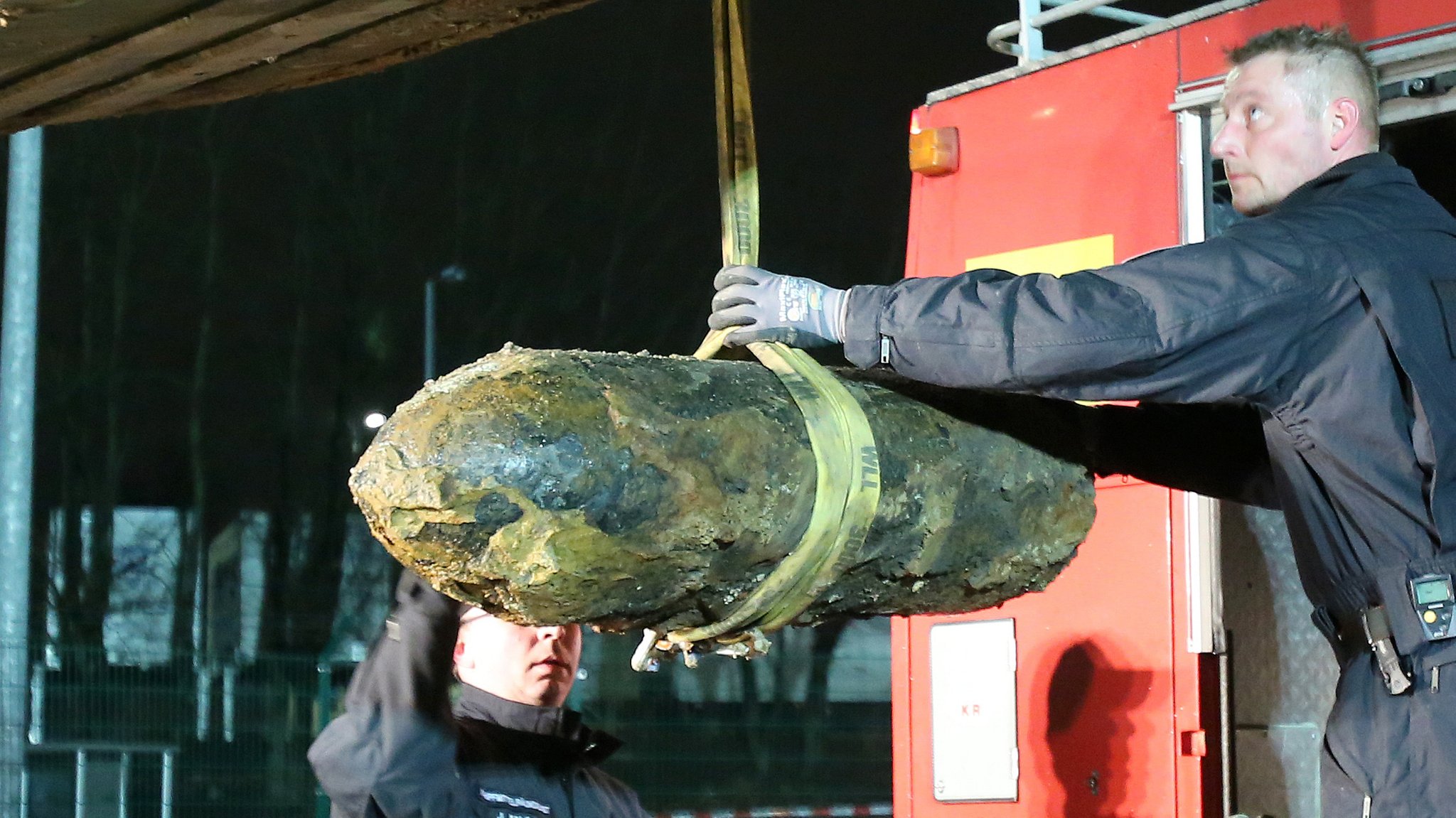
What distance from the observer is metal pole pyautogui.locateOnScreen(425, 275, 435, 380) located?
743 inches

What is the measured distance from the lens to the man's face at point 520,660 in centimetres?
344

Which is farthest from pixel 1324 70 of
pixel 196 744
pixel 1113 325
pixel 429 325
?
pixel 429 325

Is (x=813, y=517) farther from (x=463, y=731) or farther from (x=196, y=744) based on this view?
(x=196, y=744)

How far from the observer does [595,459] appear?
208cm

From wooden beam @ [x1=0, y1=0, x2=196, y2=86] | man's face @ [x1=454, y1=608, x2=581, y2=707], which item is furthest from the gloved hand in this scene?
man's face @ [x1=454, y1=608, x2=581, y2=707]

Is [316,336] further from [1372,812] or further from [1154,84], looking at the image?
[1372,812]

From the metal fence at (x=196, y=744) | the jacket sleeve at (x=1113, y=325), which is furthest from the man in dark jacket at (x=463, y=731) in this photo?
the metal fence at (x=196, y=744)

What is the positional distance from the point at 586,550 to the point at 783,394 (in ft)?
1.33

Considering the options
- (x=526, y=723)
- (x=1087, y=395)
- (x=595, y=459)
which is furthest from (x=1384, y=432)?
(x=526, y=723)

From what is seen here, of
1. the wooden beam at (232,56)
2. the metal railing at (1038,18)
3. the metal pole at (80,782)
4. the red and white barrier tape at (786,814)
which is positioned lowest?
the red and white barrier tape at (786,814)

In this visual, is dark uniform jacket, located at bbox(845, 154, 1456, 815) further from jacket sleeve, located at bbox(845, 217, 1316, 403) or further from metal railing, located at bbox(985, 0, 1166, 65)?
metal railing, located at bbox(985, 0, 1166, 65)

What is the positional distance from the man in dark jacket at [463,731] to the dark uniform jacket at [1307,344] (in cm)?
90

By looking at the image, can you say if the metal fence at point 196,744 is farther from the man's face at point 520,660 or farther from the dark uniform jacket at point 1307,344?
A: the dark uniform jacket at point 1307,344

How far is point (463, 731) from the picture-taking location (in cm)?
339
